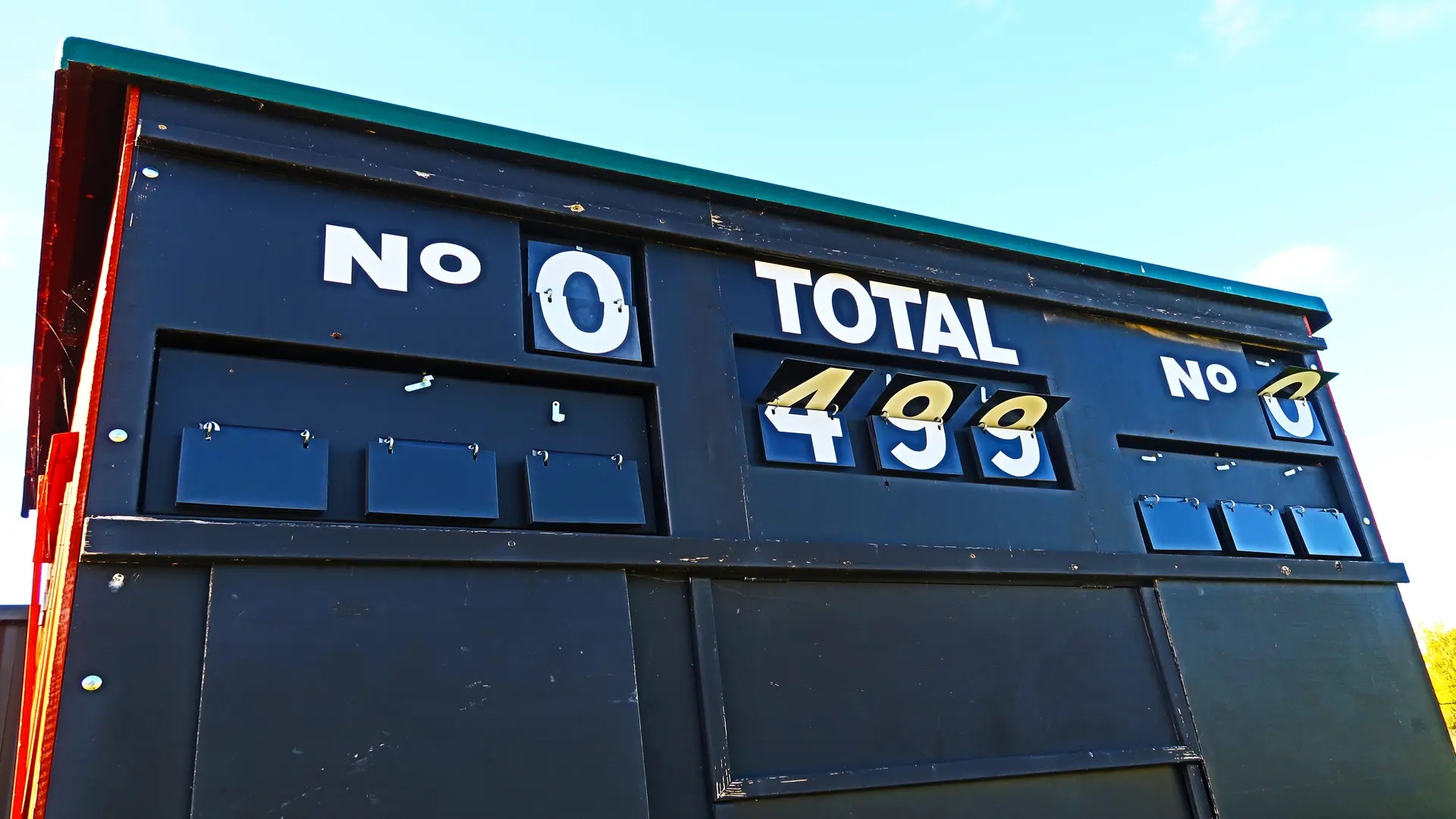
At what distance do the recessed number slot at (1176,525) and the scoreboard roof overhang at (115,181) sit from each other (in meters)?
1.38

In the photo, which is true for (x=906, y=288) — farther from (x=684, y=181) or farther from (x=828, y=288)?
(x=684, y=181)

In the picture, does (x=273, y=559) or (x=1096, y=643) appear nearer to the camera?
(x=273, y=559)

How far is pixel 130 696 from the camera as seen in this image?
2746mm

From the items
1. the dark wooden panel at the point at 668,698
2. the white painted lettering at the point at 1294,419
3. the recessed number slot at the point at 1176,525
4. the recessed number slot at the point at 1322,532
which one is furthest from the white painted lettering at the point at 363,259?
the white painted lettering at the point at 1294,419

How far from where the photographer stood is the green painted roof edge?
140 inches

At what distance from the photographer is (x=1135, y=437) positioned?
5.32m

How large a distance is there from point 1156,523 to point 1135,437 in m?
0.51

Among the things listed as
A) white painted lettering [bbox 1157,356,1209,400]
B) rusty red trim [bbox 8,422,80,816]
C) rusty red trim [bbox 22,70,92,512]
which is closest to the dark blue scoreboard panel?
white painted lettering [bbox 1157,356,1209,400]

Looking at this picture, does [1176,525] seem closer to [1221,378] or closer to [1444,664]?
[1221,378]

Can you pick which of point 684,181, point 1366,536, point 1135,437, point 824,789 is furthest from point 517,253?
point 1366,536

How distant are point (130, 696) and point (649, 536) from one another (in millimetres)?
1676

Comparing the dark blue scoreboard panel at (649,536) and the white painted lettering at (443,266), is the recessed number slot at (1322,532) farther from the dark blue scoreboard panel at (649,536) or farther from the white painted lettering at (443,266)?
the white painted lettering at (443,266)

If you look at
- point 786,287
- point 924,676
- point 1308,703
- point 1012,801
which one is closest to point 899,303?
point 786,287

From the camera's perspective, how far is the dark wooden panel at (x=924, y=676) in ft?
12.1
